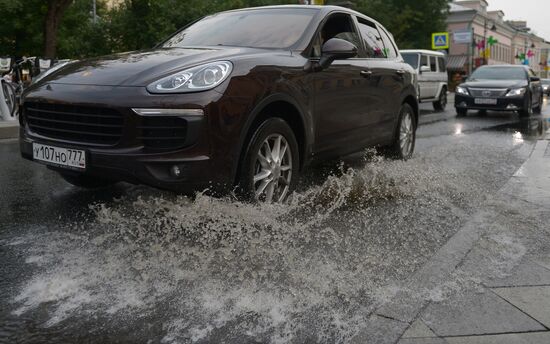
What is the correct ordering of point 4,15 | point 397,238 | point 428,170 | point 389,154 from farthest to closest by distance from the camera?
point 4,15, point 389,154, point 428,170, point 397,238

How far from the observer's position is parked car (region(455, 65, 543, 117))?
49.3 ft

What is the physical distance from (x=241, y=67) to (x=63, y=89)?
3.85 ft

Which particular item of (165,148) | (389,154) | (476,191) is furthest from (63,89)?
(389,154)

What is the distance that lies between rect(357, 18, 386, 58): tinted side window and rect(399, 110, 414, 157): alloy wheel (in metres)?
0.89

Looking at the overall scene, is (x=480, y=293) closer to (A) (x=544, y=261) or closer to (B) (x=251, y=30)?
(A) (x=544, y=261)

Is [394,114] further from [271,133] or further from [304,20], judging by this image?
[271,133]

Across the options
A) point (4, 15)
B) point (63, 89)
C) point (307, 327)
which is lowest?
point (307, 327)

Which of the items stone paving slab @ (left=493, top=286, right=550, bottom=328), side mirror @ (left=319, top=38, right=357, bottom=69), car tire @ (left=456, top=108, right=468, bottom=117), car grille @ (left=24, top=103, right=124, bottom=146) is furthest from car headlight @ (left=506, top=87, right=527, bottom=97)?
car grille @ (left=24, top=103, right=124, bottom=146)

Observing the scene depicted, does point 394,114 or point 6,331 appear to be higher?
point 394,114

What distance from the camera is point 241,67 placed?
150 inches

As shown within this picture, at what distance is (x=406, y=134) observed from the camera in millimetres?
7027

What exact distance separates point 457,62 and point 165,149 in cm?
6641

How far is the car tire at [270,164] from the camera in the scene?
3881 millimetres

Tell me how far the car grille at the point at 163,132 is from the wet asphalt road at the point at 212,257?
15.9 inches
